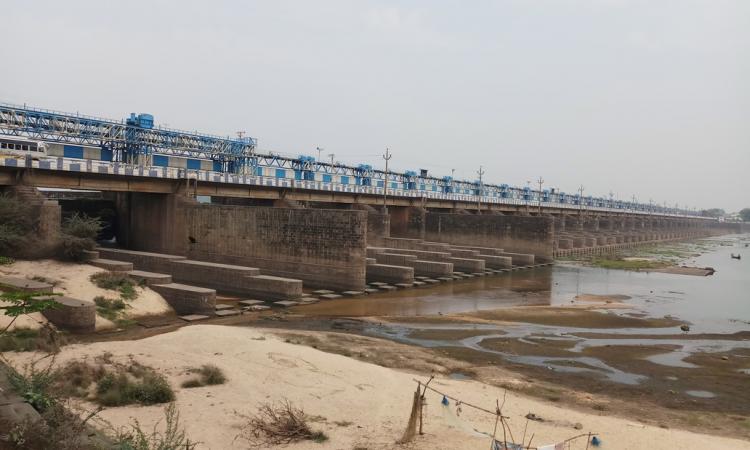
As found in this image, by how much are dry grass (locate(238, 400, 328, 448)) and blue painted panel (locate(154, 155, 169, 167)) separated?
48.5m

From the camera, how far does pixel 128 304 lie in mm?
24000

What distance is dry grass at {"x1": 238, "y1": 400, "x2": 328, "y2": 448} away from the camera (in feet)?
33.6

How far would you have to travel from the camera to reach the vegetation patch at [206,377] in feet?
43.5

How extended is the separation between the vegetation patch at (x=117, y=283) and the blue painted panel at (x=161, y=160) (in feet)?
100

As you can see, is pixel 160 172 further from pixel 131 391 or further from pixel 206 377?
pixel 131 391

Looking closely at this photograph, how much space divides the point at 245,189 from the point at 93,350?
103ft

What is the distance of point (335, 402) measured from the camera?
1276cm

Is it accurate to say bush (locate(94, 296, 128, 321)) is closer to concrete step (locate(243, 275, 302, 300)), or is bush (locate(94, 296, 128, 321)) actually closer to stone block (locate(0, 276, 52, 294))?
stone block (locate(0, 276, 52, 294))

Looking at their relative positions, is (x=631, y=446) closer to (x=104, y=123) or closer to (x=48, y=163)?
(x=48, y=163)

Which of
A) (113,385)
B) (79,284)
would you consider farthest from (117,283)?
(113,385)

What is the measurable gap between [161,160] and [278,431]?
50030 millimetres

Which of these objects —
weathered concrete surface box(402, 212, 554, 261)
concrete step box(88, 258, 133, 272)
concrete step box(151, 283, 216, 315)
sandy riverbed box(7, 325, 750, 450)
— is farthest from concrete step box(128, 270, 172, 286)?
weathered concrete surface box(402, 212, 554, 261)

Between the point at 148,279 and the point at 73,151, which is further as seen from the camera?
the point at 73,151

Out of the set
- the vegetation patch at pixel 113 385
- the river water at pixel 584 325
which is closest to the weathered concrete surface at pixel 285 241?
the river water at pixel 584 325
